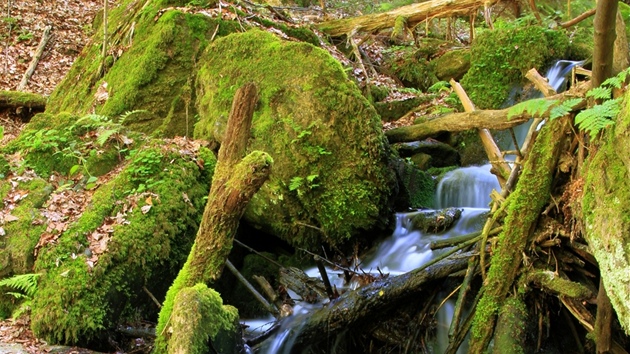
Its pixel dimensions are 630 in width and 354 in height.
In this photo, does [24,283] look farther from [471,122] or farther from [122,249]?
[471,122]

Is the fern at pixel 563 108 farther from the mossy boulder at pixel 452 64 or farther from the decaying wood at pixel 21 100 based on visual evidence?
the decaying wood at pixel 21 100

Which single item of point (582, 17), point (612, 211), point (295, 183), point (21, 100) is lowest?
point (295, 183)

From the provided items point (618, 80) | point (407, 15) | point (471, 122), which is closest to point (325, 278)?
point (471, 122)

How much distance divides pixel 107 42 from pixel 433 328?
329 inches

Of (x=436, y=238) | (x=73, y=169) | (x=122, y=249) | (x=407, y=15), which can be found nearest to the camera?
(x=122, y=249)

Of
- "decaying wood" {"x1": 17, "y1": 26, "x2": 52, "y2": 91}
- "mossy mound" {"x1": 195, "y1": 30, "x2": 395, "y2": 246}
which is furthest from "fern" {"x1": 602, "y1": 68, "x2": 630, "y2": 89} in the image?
"decaying wood" {"x1": 17, "y1": 26, "x2": 52, "y2": 91}

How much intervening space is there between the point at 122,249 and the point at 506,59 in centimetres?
804

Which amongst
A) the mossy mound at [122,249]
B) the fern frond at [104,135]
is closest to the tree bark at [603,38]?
the mossy mound at [122,249]

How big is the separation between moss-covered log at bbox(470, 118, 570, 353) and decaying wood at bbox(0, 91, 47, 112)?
32.8ft

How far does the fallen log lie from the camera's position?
470cm

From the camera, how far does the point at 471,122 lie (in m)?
5.63

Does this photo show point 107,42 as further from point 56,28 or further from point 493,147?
point 493,147

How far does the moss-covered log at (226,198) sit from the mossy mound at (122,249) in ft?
3.46

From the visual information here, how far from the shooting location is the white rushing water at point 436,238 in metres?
4.93
